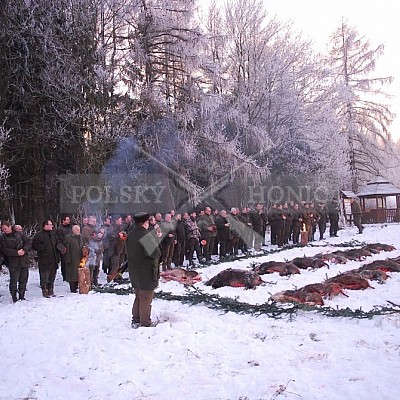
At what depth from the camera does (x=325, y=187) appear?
92.5ft

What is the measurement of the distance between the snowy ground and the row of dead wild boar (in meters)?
0.47

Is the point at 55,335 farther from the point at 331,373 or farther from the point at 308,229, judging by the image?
the point at 308,229

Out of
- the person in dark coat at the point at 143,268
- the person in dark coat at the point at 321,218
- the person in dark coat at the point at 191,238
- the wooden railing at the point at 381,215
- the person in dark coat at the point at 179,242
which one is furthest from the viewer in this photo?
the wooden railing at the point at 381,215

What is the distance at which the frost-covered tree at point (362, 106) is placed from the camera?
117 ft

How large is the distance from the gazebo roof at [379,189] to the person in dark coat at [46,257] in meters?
24.9

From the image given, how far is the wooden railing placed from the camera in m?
31.1

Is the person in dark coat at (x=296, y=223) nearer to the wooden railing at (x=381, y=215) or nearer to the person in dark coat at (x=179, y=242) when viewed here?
the person in dark coat at (x=179, y=242)

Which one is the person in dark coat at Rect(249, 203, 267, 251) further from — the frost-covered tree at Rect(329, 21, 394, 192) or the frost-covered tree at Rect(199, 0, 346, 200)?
the frost-covered tree at Rect(329, 21, 394, 192)

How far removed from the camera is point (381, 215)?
31328 mm

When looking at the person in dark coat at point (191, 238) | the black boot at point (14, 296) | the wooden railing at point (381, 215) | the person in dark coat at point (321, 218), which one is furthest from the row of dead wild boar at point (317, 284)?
the wooden railing at point (381, 215)

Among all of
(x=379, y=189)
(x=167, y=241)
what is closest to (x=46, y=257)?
(x=167, y=241)

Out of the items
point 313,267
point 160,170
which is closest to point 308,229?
point 160,170

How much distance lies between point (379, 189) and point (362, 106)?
360 inches

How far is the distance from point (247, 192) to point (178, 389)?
21192mm
